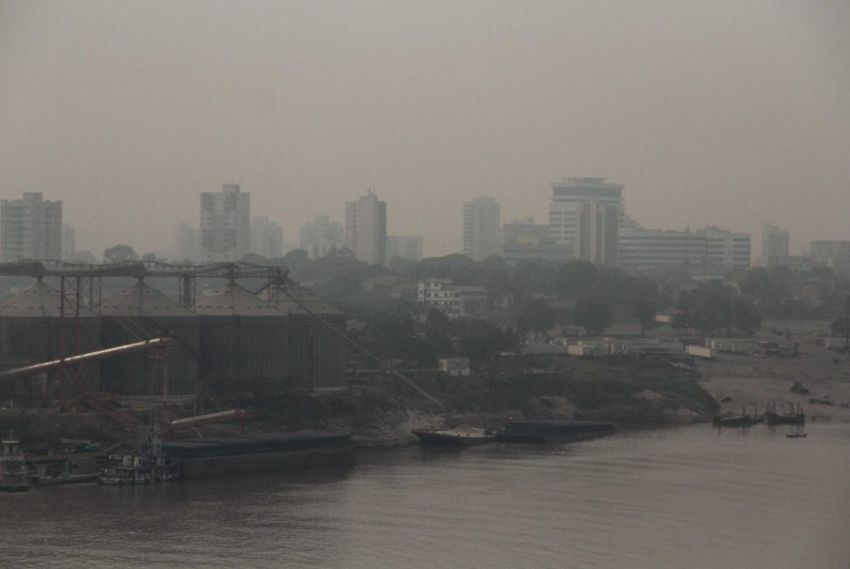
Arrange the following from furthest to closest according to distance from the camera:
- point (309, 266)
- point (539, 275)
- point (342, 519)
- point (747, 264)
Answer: point (747, 264) < point (309, 266) < point (539, 275) < point (342, 519)

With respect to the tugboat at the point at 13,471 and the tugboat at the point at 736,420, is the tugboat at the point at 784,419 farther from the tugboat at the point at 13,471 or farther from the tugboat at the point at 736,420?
the tugboat at the point at 13,471

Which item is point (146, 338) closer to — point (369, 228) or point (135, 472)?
point (135, 472)

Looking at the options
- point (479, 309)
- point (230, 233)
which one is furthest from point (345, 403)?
point (230, 233)

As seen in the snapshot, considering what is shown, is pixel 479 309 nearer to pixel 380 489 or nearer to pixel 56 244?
pixel 56 244

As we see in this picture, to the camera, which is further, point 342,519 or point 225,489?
point 225,489

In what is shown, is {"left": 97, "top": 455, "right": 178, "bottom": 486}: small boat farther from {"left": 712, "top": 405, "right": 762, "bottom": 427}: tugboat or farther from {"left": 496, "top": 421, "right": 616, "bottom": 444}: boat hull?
{"left": 712, "top": 405, "right": 762, "bottom": 427}: tugboat
